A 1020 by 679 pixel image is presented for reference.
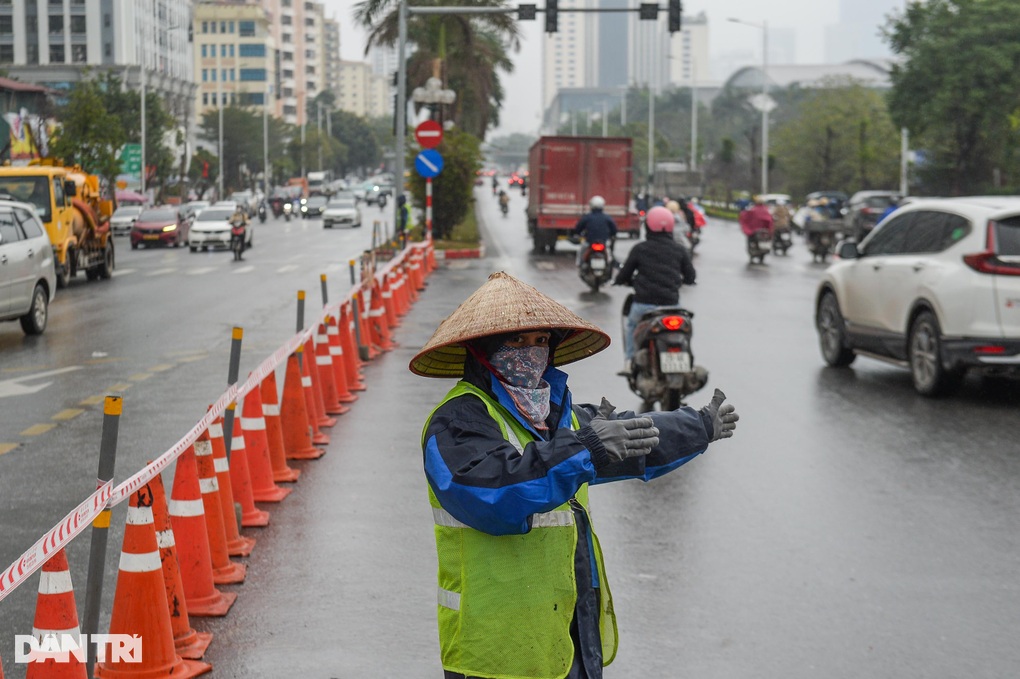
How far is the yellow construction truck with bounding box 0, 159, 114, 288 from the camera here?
86.4 ft

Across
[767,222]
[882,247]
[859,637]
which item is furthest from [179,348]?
[767,222]

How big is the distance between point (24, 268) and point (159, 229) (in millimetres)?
28261

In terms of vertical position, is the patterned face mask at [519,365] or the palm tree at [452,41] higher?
the palm tree at [452,41]

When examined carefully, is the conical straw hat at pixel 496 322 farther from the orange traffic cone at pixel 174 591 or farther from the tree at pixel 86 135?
the tree at pixel 86 135

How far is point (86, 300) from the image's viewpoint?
23797 millimetres

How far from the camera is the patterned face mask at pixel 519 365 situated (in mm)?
3586

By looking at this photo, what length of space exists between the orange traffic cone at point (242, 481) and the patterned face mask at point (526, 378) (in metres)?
4.29

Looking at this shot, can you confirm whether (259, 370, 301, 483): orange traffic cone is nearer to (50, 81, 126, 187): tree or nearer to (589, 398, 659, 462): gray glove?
(589, 398, 659, 462): gray glove

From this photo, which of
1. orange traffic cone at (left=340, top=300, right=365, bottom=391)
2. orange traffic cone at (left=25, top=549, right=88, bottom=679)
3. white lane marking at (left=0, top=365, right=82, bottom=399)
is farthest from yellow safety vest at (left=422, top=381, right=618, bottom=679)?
white lane marking at (left=0, top=365, right=82, bottom=399)

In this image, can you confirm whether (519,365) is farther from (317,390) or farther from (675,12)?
(675,12)

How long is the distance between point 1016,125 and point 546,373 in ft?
157

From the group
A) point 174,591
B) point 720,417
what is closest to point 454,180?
point 174,591

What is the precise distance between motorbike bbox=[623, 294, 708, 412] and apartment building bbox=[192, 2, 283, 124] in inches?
6276

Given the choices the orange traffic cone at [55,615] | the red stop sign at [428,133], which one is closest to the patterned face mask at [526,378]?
the orange traffic cone at [55,615]
